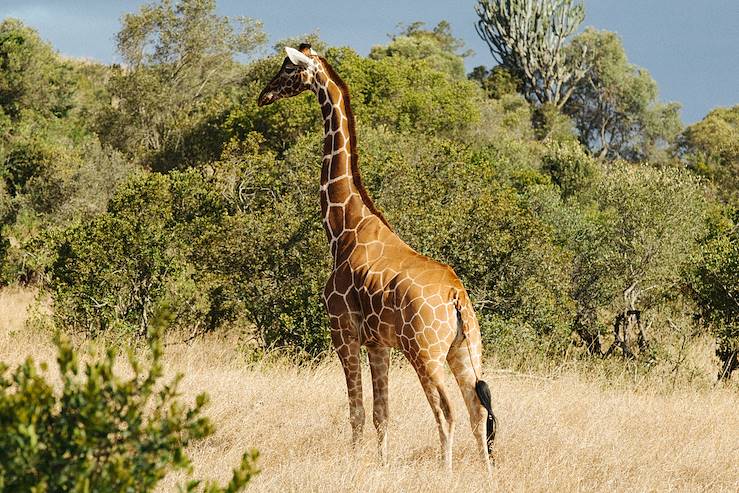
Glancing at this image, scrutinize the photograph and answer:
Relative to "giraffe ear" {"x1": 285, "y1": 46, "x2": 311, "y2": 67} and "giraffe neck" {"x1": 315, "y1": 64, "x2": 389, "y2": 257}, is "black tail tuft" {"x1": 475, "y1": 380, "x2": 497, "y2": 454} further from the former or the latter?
"giraffe ear" {"x1": 285, "y1": 46, "x2": 311, "y2": 67}

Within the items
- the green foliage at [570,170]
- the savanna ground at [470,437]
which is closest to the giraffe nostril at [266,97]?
the savanna ground at [470,437]

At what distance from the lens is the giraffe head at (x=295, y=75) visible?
320 inches

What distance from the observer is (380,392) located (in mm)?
7289

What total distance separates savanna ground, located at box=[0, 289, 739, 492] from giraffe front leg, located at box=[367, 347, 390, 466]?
166 millimetres

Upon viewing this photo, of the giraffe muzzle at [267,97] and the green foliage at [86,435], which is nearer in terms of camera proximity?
the green foliage at [86,435]

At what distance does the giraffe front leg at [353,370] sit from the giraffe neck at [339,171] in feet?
2.45

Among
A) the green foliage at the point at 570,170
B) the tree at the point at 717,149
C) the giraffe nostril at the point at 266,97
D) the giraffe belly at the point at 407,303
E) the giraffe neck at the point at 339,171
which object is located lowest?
the giraffe belly at the point at 407,303

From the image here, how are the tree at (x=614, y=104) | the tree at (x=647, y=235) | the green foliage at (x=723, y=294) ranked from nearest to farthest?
the green foliage at (x=723, y=294) < the tree at (x=647, y=235) < the tree at (x=614, y=104)

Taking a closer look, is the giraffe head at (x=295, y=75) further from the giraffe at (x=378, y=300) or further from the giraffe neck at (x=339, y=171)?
the giraffe neck at (x=339, y=171)

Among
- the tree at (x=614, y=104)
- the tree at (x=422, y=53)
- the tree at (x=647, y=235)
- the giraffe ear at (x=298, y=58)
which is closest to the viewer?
the giraffe ear at (x=298, y=58)

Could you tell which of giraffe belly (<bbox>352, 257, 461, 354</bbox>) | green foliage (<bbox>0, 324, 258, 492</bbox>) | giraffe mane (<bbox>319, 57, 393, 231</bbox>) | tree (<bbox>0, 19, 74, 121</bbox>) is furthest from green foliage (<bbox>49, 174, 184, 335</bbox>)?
tree (<bbox>0, 19, 74, 121</bbox>)

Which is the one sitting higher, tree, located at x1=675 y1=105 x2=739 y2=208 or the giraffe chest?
tree, located at x1=675 y1=105 x2=739 y2=208

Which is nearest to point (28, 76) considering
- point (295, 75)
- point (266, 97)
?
point (266, 97)

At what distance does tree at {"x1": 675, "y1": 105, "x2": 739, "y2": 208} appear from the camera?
131 feet
